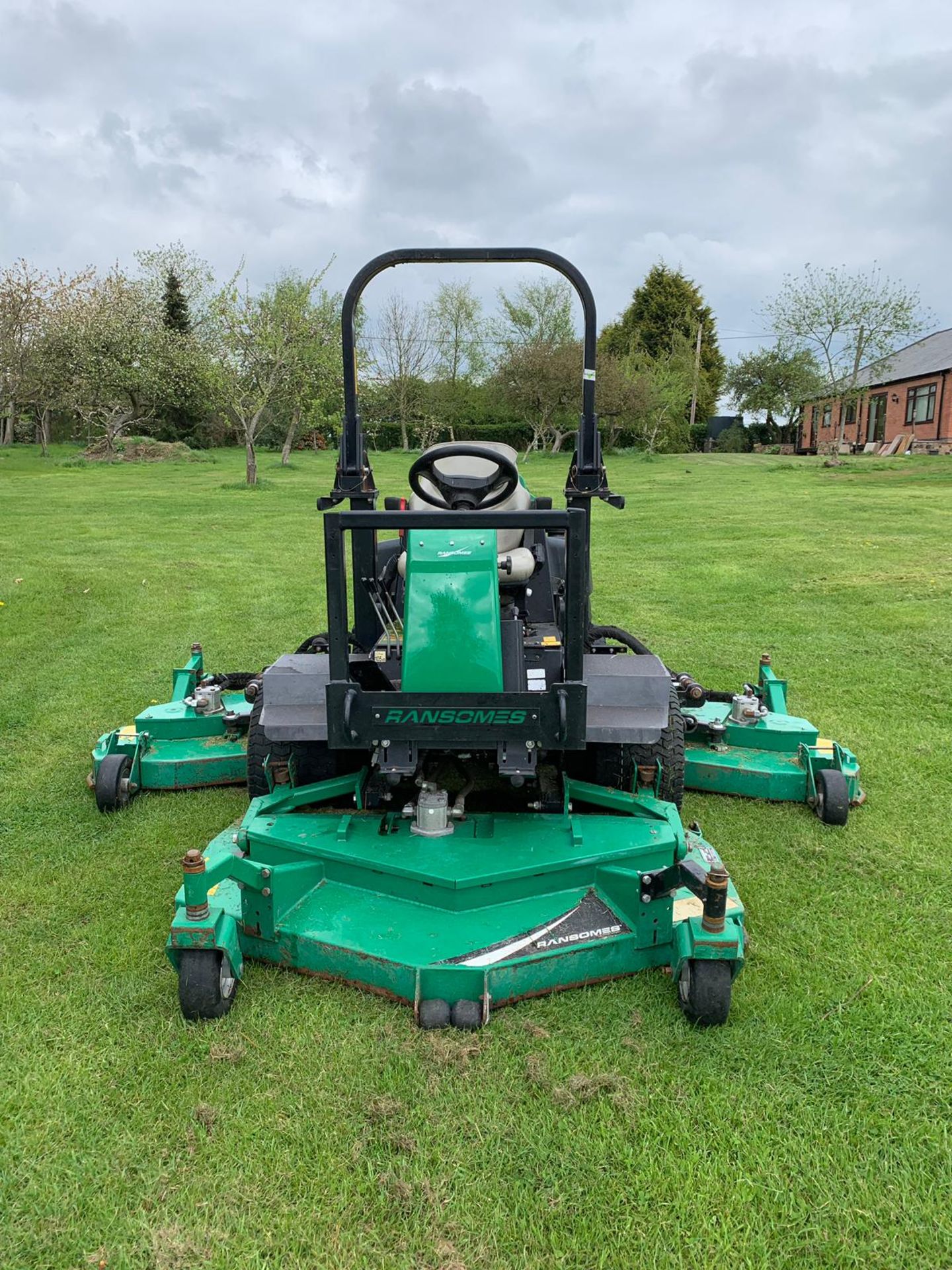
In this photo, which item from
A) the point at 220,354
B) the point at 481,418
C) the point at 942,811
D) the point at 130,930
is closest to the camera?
the point at 130,930

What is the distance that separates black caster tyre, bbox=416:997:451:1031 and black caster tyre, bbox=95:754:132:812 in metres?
2.20

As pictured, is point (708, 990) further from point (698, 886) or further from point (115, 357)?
point (115, 357)

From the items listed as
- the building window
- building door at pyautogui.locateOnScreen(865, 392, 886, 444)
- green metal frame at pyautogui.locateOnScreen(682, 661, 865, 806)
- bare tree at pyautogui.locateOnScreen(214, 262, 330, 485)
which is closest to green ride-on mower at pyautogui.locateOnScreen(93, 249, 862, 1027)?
green metal frame at pyautogui.locateOnScreen(682, 661, 865, 806)

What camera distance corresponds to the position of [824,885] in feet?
12.4

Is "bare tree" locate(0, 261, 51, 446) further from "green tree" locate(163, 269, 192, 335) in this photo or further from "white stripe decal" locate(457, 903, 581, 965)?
"white stripe decal" locate(457, 903, 581, 965)

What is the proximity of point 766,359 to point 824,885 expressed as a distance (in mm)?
43349

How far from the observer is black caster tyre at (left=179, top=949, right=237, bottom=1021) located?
2.78m

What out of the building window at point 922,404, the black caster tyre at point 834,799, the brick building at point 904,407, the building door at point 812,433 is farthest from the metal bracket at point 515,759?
the building door at point 812,433

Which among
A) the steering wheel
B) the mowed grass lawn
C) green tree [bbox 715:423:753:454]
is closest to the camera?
the mowed grass lawn

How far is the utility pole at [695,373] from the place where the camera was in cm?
4403

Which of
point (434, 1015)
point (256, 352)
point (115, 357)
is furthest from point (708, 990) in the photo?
point (115, 357)

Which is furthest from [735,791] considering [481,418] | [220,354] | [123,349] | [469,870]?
[481,418]

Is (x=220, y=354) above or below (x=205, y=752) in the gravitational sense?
above

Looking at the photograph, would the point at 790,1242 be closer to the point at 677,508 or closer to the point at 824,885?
the point at 824,885
